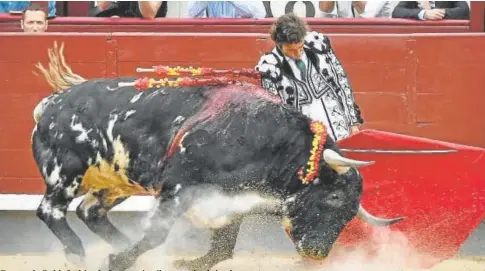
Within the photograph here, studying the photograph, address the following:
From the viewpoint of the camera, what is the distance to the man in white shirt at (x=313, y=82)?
551 cm

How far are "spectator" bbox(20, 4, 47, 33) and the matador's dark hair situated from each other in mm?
2103

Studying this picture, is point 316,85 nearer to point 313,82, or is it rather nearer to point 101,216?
point 313,82

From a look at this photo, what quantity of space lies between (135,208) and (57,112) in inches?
52.6

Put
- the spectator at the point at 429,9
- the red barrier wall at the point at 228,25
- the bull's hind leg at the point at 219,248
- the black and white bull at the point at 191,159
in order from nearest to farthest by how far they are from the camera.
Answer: the black and white bull at the point at 191,159
the bull's hind leg at the point at 219,248
the red barrier wall at the point at 228,25
the spectator at the point at 429,9

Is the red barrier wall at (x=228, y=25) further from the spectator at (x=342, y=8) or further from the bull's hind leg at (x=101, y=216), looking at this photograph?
the bull's hind leg at (x=101, y=216)

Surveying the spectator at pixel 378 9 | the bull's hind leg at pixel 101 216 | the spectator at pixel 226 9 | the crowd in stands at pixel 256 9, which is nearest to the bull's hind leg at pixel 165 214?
the bull's hind leg at pixel 101 216

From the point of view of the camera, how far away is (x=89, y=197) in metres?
5.72

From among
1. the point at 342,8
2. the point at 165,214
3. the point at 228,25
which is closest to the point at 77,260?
the point at 165,214


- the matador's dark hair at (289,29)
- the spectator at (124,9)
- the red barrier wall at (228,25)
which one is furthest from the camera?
the spectator at (124,9)

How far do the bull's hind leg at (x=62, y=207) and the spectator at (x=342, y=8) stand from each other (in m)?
2.56

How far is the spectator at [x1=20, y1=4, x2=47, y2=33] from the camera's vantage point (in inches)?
278

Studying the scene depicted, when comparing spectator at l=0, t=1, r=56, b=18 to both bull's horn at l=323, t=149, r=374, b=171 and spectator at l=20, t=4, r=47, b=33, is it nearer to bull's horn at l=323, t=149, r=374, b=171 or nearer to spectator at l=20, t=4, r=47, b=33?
spectator at l=20, t=4, r=47, b=33

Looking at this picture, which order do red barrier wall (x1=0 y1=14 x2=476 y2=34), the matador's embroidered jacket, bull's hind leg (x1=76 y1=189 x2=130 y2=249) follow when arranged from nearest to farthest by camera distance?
1. the matador's embroidered jacket
2. bull's hind leg (x1=76 y1=189 x2=130 y2=249)
3. red barrier wall (x1=0 y1=14 x2=476 y2=34)

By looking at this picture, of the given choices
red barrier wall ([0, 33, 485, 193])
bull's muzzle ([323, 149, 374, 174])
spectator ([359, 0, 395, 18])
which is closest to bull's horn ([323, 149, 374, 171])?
bull's muzzle ([323, 149, 374, 174])
